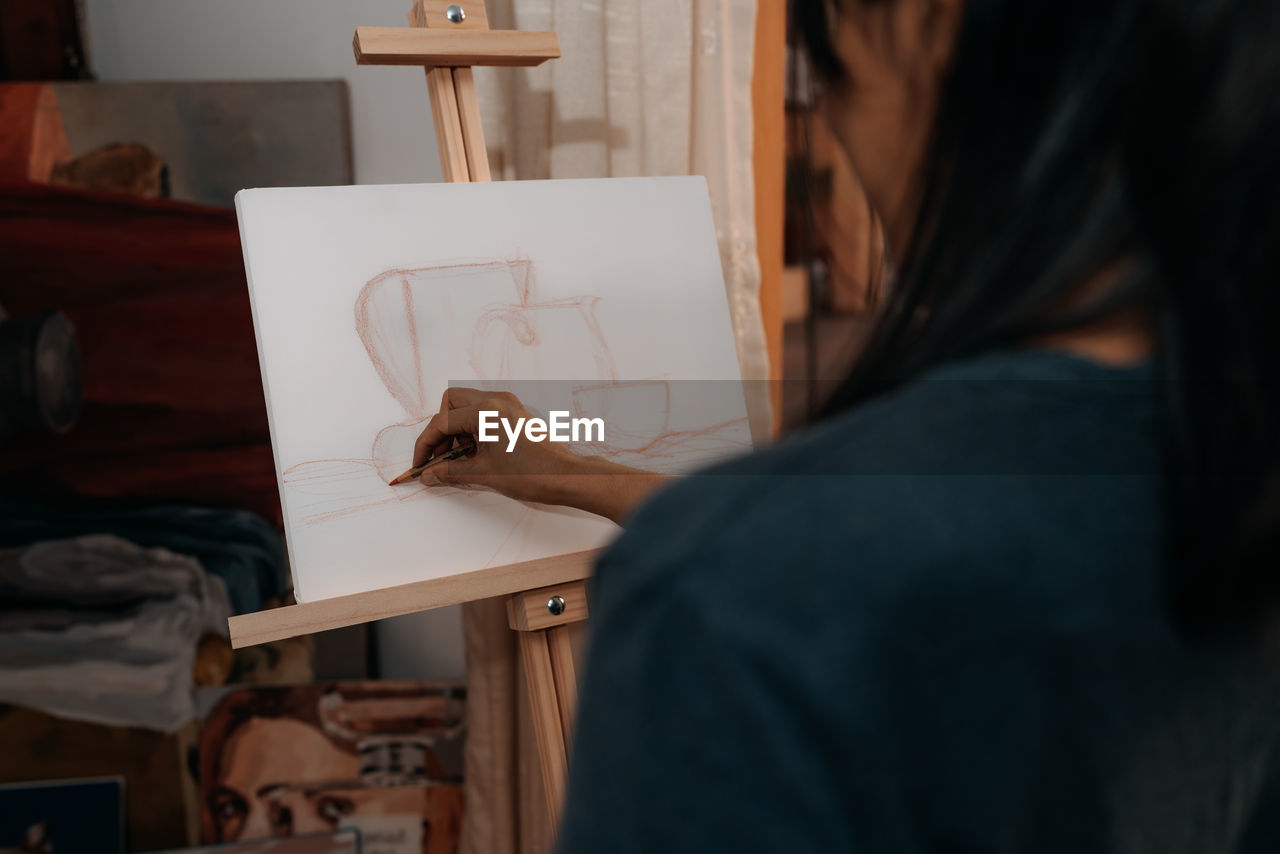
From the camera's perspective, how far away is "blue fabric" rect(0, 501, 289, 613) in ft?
4.66

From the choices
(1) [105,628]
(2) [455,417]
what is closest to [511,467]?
(2) [455,417]

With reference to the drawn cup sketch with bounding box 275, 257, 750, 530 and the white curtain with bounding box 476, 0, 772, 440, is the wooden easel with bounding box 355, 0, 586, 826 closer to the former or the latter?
the drawn cup sketch with bounding box 275, 257, 750, 530

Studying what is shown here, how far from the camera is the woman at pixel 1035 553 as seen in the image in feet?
0.97

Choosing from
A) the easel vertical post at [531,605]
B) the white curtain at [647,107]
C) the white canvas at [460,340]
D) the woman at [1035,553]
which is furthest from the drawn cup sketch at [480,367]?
the woman at [1035,553]

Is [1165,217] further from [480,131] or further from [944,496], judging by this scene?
[480,131]

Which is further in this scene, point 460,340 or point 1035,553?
point 460,340

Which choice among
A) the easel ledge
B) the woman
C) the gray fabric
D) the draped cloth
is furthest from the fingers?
the gray fabric

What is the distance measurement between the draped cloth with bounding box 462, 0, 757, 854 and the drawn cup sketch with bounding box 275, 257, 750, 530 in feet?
1.15

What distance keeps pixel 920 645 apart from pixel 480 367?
76 centimetres

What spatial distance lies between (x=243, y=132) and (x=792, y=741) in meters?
1.46

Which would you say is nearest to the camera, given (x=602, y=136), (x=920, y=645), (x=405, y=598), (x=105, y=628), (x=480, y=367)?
(x=920, y=645)

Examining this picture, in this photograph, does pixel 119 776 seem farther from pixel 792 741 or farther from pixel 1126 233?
pixel 1126 233

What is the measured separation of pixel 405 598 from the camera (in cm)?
90

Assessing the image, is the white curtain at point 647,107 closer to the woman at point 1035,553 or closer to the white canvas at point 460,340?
the white canvas at point 460,340
